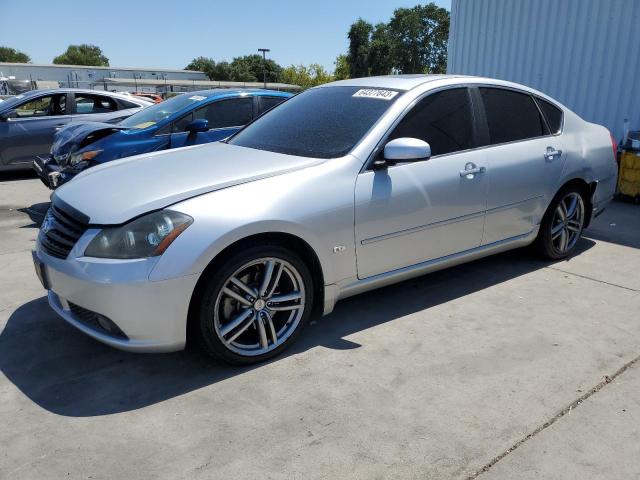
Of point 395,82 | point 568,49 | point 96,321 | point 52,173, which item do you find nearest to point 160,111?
point 52,173

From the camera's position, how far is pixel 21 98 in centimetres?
884

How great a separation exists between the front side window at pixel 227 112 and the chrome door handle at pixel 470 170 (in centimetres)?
380

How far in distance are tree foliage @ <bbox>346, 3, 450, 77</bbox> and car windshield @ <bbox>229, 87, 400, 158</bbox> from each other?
274 ft

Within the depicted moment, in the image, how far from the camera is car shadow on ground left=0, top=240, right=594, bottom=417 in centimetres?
282

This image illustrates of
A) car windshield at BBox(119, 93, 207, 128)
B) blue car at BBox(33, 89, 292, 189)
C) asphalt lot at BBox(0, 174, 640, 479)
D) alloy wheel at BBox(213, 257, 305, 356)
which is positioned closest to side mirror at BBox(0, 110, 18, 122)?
blue car at BBox(33, 89, 292, 189)

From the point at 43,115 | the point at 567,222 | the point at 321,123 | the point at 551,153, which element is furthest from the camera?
the point at 43,115

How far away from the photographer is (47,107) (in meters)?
9.36

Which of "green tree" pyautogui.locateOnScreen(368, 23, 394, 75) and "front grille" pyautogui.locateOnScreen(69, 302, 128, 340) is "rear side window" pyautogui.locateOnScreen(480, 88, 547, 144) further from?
"green tree" pyautogui.locateOnScreen(368, 23, 394, 75)

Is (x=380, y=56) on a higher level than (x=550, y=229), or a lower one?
higher

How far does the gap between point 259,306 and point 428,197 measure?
4.43 feet

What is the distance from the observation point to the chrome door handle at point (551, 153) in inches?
172

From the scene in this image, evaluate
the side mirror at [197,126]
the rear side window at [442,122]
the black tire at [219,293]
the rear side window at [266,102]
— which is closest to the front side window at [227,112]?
the rear side window at [266,102]

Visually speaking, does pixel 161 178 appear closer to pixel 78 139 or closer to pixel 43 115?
pixel 78 139

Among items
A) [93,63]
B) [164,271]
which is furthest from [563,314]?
[93,63]
